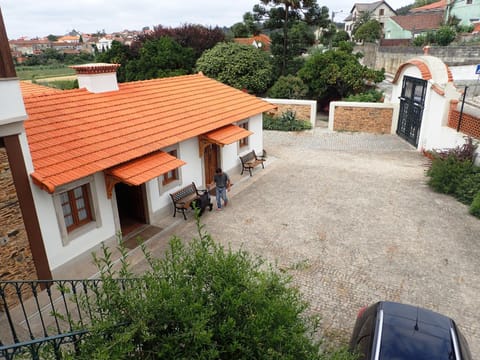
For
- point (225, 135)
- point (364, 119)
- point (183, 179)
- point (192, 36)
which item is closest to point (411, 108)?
point (364, 119)

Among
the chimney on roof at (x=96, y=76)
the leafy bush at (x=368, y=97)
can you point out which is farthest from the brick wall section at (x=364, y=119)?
the chimney on roof at (x=96, y=76)

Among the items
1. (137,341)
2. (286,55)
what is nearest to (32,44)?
(286,55)

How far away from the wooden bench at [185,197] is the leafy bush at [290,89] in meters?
15.1

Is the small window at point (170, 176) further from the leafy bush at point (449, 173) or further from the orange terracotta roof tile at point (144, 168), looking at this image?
the leafy bush at point (449, 173)

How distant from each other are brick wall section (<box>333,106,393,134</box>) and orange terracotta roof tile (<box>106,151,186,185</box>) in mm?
14543

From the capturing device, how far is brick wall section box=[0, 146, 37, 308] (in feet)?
23.5

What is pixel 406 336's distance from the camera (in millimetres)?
5453

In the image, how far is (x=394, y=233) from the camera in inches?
420

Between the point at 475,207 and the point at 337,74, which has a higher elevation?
the point at 337,74

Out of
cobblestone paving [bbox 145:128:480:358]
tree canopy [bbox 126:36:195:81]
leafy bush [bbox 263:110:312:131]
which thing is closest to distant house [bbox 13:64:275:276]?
cobblestone paving [bbox 145:128:480:358]

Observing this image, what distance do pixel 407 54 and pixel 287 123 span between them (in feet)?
A: 74.5

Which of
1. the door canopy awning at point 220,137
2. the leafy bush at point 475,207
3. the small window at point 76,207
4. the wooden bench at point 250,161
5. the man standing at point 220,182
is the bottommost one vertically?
the leafy bush at point 475,207

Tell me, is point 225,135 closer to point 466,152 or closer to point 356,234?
point 356,234

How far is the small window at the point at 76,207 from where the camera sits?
891cm
